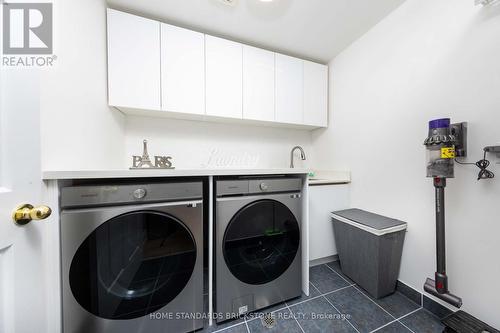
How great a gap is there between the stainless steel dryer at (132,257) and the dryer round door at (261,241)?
197mm

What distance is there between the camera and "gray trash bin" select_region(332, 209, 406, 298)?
3.73ft

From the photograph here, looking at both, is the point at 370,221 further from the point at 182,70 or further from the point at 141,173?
the point at 182,70

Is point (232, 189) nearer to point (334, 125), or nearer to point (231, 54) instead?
point (231, 54)

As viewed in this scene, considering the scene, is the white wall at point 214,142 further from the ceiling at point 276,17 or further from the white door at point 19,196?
the white door at point 19,196

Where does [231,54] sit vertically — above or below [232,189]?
above

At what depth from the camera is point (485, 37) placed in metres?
0.87

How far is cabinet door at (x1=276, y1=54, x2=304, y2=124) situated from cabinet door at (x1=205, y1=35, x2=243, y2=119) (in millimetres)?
399

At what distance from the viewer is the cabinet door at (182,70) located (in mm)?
1349

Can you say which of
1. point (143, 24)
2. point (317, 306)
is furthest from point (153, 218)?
point (143, 24)

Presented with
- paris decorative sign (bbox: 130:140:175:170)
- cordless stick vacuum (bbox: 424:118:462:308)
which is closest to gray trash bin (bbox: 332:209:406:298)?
cordless stick vacuum (bbox: 424:118:462:308)

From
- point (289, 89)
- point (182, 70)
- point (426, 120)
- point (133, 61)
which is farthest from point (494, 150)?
point (133, 61)

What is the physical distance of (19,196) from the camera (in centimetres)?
49

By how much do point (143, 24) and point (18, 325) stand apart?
1.74 metres

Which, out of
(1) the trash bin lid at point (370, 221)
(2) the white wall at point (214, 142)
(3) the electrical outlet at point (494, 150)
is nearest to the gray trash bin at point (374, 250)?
(1) the trash bin lid at point (370, 221)
